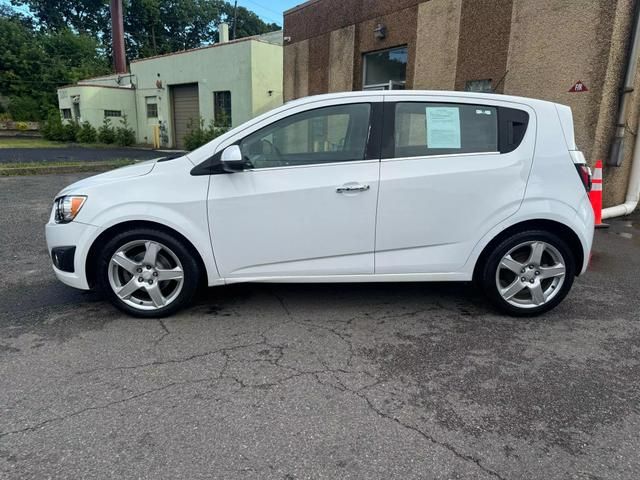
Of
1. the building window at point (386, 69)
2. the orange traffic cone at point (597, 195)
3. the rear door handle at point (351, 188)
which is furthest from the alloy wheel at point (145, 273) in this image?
the building window at point (386, 69)

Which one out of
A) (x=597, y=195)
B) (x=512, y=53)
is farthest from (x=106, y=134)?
(x=597, y=195)

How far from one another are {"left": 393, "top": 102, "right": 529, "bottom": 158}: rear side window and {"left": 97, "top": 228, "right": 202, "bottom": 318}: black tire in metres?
1.89

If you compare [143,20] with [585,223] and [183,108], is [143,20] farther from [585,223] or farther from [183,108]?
[585,223]

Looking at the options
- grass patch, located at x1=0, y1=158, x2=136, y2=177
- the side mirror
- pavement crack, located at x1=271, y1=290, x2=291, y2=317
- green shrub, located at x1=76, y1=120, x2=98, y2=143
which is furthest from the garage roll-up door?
the side mirror

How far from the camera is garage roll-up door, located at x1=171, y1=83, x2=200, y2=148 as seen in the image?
2434cm

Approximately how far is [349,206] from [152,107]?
27.1m

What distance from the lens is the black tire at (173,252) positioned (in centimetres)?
357

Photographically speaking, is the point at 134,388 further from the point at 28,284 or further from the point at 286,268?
the point at 28,284

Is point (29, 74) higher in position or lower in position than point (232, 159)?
higher

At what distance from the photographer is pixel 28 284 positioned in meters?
4.54

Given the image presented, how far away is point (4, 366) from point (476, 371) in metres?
3.11

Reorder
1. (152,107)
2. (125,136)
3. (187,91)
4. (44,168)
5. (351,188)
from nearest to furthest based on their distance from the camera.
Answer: (351,188) < (44,168) < (187,91) < (125,136) < (152,107)

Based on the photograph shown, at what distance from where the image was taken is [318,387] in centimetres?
282

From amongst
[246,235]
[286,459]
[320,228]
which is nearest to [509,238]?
[320,228]
